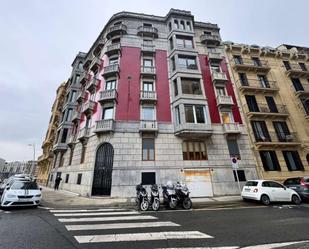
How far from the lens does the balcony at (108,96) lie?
662 inches

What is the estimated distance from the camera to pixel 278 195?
11.2 meters

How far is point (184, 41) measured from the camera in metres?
21.4

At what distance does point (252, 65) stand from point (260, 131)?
9.06 meters

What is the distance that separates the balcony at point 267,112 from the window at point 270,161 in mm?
4134

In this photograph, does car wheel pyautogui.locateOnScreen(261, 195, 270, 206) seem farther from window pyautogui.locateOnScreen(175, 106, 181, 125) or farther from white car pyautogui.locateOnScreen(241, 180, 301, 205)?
window pyautogui.locateOnScreen(175, 106, 181, 125)

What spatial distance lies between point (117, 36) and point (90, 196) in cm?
1843

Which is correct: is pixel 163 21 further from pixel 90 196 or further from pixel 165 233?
pixel 165 233

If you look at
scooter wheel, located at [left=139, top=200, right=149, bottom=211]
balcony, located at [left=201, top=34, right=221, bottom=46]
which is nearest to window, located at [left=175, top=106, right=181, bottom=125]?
scooter wheel, located at [left=139, top=200, right=149, bottom=211]

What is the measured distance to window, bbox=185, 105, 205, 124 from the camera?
1650 centimetres

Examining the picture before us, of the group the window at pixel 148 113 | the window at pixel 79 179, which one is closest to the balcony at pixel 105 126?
the window at pixel 148 113

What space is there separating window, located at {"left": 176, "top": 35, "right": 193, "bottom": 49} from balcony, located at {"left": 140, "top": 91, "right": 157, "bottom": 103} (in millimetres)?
8290

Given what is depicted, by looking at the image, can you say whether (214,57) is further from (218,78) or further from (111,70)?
(111,70)

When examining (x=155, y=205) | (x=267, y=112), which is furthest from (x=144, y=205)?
(x=267, y=112)

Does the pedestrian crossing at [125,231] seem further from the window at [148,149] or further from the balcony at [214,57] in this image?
the balcony at [214,57]
